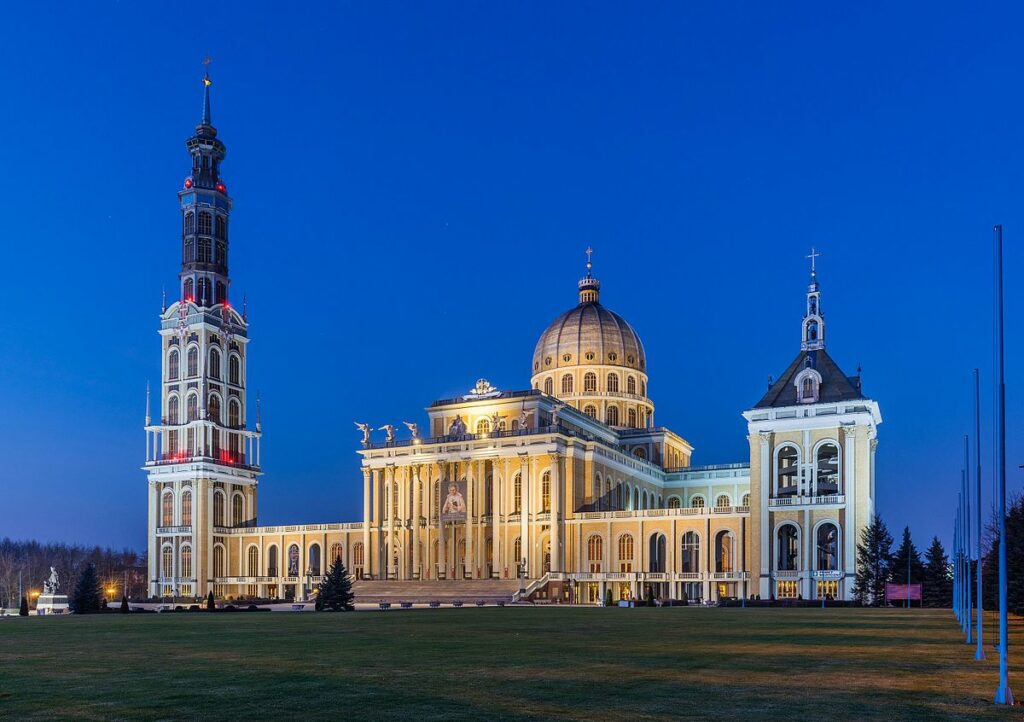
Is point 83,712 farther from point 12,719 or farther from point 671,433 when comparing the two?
point 671,433

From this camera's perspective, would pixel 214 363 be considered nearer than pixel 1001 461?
No

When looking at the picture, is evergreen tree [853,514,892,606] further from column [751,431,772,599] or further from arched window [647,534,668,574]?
arched window [647,534,668,574]

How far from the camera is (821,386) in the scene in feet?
329

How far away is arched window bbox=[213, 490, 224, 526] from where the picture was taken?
126625 mm

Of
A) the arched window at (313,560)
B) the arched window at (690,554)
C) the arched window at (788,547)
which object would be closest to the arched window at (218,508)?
the arched window at (313,560)

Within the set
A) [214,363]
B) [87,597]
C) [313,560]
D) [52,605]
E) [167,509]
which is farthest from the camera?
[214,363]

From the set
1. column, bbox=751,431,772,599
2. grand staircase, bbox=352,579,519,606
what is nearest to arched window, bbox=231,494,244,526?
grand staircase, bbox=352,579,519,606

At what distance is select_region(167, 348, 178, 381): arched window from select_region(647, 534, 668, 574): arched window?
59121 millimetres

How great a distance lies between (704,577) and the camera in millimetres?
100625

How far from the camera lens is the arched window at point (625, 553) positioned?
108 metres

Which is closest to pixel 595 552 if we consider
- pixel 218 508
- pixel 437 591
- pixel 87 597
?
pixel 437 591

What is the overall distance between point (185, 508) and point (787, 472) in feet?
224

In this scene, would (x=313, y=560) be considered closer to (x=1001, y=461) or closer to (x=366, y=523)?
(x=366, y=523)

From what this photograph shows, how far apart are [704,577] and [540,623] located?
188 ft
